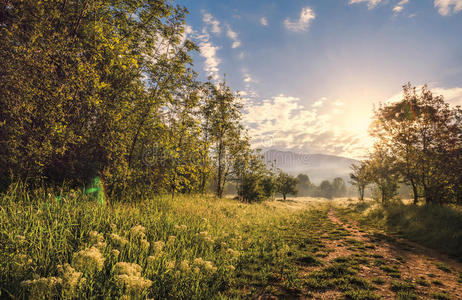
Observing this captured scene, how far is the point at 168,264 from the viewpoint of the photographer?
3982mm

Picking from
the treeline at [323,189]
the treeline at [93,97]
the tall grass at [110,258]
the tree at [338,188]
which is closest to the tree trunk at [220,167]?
the treeline at [93,97]

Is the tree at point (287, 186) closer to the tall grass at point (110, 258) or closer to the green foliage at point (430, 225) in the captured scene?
the green foliage at point (430, 225)

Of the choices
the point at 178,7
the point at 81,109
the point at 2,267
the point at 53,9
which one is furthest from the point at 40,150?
the point at 178,7

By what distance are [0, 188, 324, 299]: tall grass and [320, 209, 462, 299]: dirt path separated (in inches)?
110

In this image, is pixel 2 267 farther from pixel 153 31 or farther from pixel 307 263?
pixel 153 31

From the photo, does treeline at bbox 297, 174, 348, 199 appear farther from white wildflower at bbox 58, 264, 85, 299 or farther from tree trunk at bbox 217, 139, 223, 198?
white wildflower at bbox 58, 264, 85, 299

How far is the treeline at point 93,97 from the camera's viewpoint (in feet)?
19.5

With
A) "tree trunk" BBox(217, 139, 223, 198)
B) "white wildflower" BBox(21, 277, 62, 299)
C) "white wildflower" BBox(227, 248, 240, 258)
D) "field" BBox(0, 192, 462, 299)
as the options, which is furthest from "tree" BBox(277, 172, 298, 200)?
"white wildflower" BBox(21, 277, 62, 299)

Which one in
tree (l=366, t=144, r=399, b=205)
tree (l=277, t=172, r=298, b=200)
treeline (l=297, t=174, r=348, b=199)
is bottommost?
treeline (l=297, t=174, r=348, b=199)

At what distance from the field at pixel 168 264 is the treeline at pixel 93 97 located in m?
1.74

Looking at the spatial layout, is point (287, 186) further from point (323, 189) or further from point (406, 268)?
point (323, 189)

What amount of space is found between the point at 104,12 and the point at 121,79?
3410mm

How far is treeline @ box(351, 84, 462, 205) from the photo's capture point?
50.1 feet

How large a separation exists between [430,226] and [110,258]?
1790 cm
